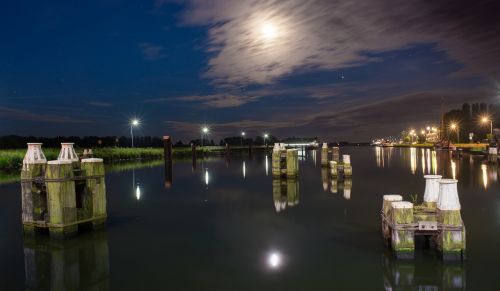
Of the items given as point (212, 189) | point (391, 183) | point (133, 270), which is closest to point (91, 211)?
point (133, 270)

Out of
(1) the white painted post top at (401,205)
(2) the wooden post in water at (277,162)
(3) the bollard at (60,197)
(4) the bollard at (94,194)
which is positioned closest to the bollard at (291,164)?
(2) the wooden post in water at (277,162)

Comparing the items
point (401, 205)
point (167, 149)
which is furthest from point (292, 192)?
point (167, 149)

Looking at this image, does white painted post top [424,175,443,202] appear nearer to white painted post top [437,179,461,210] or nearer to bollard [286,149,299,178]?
white painted post top [437,179,461,210]

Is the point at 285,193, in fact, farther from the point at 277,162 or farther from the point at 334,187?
the point at 277,162

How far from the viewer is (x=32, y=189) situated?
488 inches

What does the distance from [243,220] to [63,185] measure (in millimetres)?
7128

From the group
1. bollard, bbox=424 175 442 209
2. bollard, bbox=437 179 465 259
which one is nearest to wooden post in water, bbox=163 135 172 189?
bollard, bbox=424 175 442 209

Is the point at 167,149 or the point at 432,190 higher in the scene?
the point at 167,149

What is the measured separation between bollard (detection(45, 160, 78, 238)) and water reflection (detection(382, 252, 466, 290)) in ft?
31.0

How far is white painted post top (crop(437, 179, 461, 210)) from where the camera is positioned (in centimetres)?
884

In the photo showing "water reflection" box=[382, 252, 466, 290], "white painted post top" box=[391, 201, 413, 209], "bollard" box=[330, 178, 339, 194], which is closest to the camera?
"water reflection" box=[382, 252, 466, 290]

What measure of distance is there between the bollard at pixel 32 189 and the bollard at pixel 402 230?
1081 centimetres

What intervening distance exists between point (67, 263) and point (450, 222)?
387 inches

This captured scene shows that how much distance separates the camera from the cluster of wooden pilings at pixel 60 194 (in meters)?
11.8
